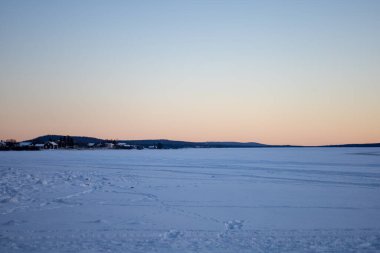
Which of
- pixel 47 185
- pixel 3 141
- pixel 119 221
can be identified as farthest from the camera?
pixel 3 141

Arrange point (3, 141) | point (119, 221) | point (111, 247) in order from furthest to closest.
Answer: point (3, 141) < point (119, 221) < point (111, 247)

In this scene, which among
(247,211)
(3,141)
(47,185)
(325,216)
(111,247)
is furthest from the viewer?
(3,141)

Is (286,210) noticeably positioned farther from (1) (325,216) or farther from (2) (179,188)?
(2) (179,188)

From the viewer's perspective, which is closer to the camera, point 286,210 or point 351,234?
point 351,234

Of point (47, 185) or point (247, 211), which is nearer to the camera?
point (247, 211)

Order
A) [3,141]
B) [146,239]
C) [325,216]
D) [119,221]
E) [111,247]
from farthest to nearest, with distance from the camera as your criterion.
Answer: [3,141]
[325,216]
[119,221]
[146,239]
[111,247]

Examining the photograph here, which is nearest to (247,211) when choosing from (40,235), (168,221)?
(168,221)

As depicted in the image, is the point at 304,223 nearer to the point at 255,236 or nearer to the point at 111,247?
the point at 255,236

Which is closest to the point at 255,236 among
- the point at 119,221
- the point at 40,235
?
the point at 119,221

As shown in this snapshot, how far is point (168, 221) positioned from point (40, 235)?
2600 millimetres

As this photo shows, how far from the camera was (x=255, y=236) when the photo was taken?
6160 mm

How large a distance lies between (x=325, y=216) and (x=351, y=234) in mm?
1653

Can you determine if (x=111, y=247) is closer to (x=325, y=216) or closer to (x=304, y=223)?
(x=304, y=223)

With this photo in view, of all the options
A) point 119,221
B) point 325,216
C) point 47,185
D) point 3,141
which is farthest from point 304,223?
point 3,141
